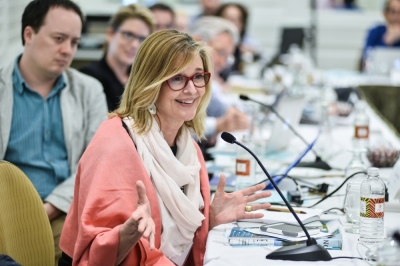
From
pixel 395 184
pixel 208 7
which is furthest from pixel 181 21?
pixel 395 184

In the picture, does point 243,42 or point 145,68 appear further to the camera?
point 243,42

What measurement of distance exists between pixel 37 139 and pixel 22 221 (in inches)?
28.8

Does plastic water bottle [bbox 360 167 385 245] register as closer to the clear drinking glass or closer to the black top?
the clear drinking glass

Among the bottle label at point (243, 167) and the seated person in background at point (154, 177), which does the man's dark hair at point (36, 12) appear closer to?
the seated person in background at point (154, 177)

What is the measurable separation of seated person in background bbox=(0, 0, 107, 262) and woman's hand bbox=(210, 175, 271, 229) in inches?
25.7

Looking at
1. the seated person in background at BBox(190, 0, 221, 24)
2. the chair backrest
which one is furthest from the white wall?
the seated person in background at BBox(190, 0, 221, 24)

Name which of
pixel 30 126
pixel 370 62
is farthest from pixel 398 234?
pixel 370 62

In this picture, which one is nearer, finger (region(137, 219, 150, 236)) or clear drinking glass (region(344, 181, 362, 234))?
finger (region(137, 219, 150, 236))

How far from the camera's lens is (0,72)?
2.45 meters

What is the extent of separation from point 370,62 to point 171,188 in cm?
425

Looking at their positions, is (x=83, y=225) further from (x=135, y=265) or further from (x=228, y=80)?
(x=228, y=80)

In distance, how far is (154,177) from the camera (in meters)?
1.77

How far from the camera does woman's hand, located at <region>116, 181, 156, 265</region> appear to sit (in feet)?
4.88

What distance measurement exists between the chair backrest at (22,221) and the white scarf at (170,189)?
33 cm
